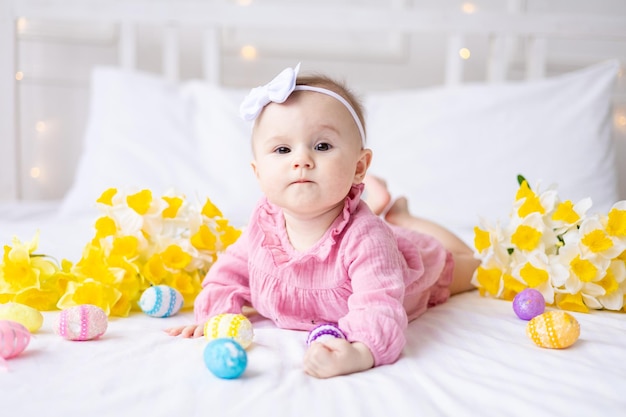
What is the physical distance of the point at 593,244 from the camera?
119 centimetres

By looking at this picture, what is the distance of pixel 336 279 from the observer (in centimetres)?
102

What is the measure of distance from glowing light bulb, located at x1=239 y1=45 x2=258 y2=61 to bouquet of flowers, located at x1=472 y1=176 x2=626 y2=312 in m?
1.44

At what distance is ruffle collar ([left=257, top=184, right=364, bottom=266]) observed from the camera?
40.0 inches

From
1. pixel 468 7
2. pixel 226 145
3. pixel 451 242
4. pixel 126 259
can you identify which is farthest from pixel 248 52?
pixel 126 259

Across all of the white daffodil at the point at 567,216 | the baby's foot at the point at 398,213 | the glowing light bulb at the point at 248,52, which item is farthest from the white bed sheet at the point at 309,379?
the glowing light bulb at the point at 248,52

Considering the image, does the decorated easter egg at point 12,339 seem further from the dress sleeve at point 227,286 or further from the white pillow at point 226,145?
the white pillow at point 226,145

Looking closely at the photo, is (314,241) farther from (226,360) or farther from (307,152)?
(226,360)

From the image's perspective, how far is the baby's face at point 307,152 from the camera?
97 cm

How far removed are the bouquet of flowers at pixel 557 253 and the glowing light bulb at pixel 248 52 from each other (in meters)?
1.44

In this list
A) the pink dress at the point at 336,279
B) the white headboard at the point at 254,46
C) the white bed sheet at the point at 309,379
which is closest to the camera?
the white bed sheet at the point at 309,379

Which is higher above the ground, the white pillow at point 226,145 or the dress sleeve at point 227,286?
the white pillow at point 226,145

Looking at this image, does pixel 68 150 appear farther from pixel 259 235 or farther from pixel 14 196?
pixel 259 235

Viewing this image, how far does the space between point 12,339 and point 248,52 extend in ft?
6.04

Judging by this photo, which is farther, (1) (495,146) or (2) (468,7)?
(2) (468,7)
